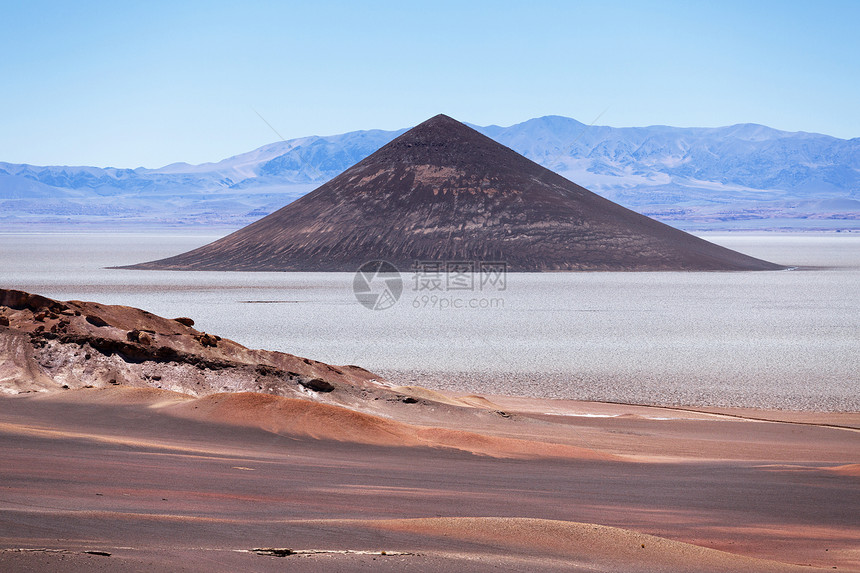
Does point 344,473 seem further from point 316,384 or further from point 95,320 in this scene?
point 95,320

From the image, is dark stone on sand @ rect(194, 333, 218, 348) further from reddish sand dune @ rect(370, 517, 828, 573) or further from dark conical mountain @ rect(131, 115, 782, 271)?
dark conical mountain @ rect(131, 115, 782, 271)

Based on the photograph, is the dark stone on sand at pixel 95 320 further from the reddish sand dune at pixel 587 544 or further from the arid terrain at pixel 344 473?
the reddish sand dune at pixel 587 544

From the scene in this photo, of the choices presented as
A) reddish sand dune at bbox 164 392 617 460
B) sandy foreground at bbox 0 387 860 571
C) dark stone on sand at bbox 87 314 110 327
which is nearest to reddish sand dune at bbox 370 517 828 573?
sandy foreground at bbox 0 387 860 571

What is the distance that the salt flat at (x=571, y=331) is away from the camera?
16.2m

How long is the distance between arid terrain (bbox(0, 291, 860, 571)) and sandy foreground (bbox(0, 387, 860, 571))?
0.02 m

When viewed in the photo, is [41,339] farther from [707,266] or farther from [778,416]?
[707,266]

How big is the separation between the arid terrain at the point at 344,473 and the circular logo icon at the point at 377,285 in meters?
23.9

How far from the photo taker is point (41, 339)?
386 inches

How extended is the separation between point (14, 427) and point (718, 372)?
14.1 metres

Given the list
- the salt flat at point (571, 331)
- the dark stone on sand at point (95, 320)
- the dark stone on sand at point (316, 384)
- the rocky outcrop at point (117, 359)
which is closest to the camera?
the rocky outcrop at point (117, 359)

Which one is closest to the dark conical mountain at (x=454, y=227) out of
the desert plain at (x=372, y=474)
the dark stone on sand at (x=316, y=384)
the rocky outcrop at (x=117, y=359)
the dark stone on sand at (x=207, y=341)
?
the desert plain at (x=372, y=474)

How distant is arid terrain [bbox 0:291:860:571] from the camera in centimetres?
445

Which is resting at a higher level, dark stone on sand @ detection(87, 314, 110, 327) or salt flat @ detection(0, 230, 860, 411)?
dark stone on sand @ detection(87, 314, 110, 327)

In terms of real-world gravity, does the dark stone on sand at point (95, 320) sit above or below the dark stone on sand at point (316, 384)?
above
